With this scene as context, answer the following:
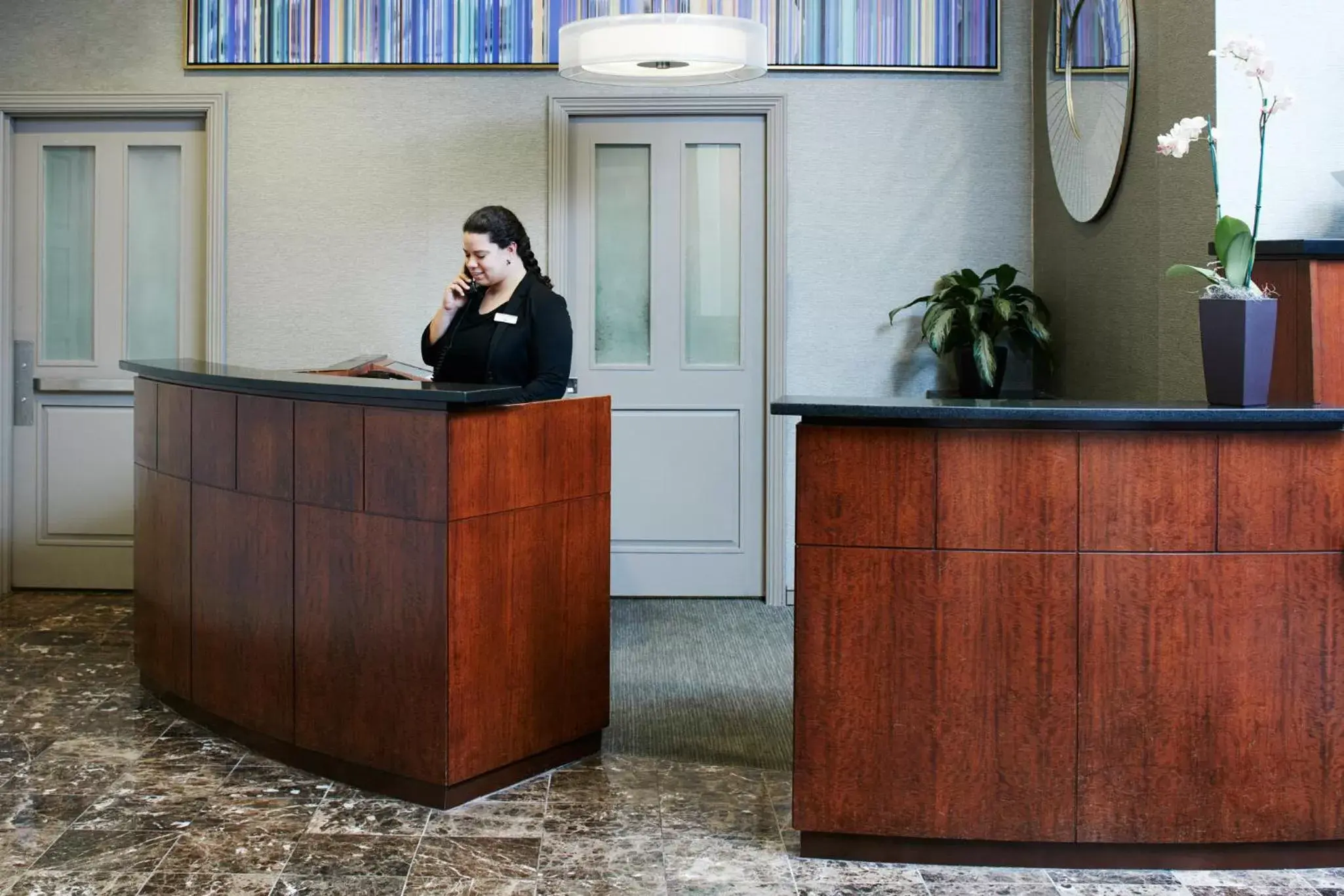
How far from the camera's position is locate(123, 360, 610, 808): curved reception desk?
10.8ft

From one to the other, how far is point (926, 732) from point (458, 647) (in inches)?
44.7

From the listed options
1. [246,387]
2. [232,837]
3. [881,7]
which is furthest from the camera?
[881,7]

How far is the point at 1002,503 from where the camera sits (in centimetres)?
290

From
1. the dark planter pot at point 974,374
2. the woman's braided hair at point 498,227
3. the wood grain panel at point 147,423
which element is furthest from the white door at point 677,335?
the wood grain panel at point 147,423

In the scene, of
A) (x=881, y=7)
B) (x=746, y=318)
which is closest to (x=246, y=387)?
(x=746, y=318)

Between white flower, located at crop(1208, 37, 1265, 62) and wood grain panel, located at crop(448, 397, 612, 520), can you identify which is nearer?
white flower, located at crop(1208, 37, 1265, 62)

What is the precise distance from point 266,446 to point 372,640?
63 centimetres

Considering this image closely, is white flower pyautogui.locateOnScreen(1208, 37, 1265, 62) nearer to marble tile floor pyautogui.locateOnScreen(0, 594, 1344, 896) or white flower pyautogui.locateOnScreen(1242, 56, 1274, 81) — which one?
white flower pyautogui.locateOnScreen(1242, 56, 1274, 81)

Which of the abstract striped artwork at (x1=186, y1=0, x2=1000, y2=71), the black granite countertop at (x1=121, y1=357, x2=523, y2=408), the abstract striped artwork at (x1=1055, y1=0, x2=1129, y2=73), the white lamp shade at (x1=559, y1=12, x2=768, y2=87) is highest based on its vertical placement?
the abstract striped artwork at (x1=186, y1=0, x2=1000, y2=71)

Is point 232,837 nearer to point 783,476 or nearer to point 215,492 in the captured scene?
point 215,492

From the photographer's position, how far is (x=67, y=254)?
Result: 5957 millimetres

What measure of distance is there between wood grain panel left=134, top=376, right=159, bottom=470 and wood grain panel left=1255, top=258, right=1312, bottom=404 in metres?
3.16

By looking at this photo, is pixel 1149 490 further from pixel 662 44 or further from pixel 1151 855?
pixel 662 44

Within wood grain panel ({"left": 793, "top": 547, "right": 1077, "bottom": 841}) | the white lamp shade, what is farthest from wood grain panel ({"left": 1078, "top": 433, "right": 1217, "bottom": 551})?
the white lamp shade
